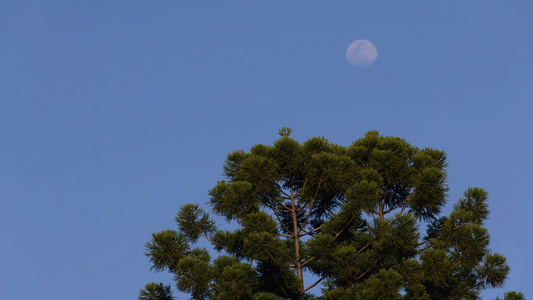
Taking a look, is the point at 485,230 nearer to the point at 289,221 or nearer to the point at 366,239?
the point at 366,239

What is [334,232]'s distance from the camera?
60.3 feet

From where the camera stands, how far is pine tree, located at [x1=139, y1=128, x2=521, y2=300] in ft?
55.6

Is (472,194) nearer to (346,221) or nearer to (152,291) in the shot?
(346,221)

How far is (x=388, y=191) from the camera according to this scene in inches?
822

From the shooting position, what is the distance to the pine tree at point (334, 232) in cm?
1694

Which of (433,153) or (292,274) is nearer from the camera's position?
(292,274)

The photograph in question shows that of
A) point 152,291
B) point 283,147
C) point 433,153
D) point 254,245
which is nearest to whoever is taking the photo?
point 254,245

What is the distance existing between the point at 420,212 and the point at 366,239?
248 centimetres

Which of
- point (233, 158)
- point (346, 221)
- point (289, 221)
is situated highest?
point (233, 158)

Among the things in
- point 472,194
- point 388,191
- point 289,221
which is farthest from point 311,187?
point 472,194

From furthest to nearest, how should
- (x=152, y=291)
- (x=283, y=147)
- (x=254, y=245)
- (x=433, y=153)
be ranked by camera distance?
(x=433, y=153), (x=283, y=147), (x=152, y=291), (x=254, y=245)

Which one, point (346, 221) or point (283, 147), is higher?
point (283, 147)

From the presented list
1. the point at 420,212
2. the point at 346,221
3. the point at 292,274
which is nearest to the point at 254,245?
the point at 292,274

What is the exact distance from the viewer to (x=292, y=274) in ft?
56.4
